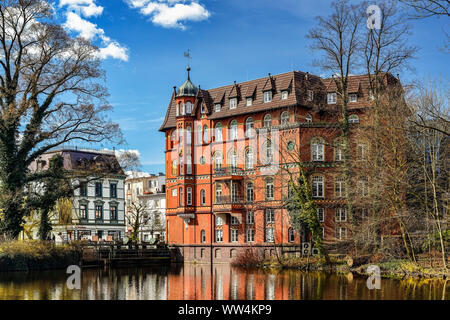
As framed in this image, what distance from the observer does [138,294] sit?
1040 inches

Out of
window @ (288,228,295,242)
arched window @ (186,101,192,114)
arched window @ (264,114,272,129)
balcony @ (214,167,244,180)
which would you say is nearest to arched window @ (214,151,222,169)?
balcony @ (214,167,244,180)

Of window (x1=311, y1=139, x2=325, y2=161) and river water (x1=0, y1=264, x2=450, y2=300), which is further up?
window (x1=311, y1=139, x2=325, y2=161)

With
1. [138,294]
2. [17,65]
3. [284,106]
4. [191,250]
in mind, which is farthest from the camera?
[191,250]

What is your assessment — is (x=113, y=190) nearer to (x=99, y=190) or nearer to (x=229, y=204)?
(x=99, y=190)

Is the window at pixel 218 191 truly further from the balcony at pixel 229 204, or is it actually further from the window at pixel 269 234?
the window at pixel 269 234

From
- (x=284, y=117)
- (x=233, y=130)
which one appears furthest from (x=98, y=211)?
(x=284, y=117)

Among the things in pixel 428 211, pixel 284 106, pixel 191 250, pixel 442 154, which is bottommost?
pixel 191 250

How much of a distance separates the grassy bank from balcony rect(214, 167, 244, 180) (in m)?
15.2

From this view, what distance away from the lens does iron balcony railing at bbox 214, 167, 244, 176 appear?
5366 centimetres

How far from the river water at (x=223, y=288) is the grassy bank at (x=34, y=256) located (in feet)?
8.99

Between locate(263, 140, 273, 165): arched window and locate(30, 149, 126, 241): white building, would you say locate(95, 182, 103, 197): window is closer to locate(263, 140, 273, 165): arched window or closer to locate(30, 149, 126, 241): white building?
locate(30, 149, 126, 241): white building
